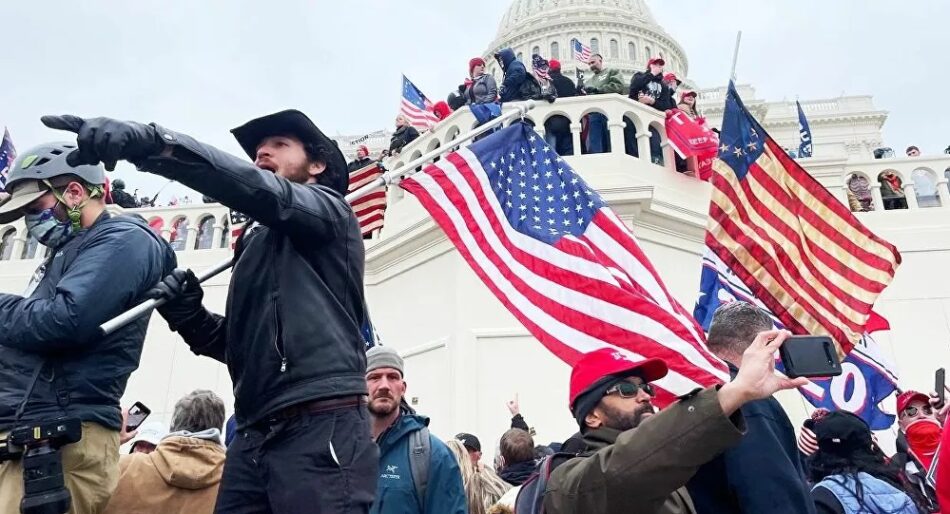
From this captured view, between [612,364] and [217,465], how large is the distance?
2.11m

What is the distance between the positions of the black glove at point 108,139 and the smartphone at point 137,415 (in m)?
4.55

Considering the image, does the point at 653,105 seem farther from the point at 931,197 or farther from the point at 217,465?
the point at 217,465

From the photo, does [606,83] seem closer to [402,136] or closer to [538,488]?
[402,136]

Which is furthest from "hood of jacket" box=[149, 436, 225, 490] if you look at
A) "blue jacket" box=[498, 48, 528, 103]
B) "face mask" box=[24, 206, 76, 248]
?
"blue jacket" box=[498, 48, 528, 103]

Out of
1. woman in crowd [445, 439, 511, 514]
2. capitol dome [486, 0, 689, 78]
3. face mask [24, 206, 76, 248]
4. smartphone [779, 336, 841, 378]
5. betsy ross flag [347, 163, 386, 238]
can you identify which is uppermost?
capitol dome [486, 0, 689, 78]

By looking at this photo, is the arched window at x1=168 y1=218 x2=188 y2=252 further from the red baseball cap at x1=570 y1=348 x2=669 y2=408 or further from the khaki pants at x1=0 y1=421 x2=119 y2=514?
the red baseball cap at x1=570 y1=348 x2=669 y2=408

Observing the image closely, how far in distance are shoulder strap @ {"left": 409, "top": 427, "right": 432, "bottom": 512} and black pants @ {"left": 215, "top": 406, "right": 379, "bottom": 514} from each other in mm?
1386

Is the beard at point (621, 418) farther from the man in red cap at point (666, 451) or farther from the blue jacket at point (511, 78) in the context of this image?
the blue jacket at point (511, 78)

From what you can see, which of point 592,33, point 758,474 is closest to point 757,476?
point 758,474

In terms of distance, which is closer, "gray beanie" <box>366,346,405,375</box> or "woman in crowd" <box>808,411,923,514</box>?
"woman in crowd" <box>808,411,923,514</box>

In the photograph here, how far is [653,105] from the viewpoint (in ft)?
41.1

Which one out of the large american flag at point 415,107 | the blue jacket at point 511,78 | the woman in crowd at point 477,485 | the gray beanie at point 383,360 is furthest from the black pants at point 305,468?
the large american flag at point 415,107

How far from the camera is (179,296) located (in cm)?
266

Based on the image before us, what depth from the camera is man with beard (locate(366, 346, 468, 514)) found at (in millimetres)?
3379
